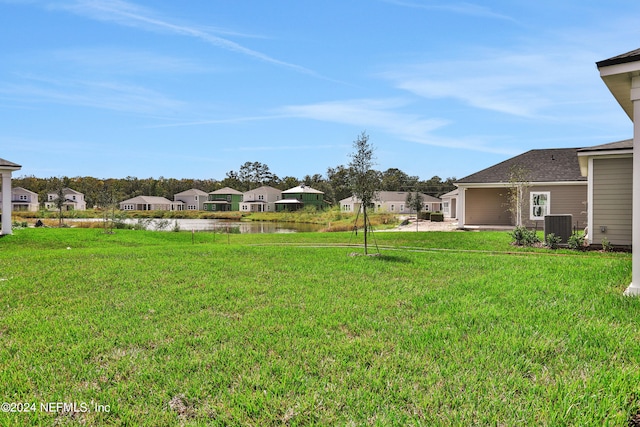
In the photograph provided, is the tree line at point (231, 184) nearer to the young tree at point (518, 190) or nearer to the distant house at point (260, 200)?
the distant house at point (260, 200)

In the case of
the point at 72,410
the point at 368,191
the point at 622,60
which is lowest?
the point at 72,410

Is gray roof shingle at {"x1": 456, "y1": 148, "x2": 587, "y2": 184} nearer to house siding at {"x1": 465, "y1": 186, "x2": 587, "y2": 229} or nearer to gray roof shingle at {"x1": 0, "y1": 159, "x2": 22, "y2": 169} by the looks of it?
house siding at {"x1": 465, "y1": 186, "x2": 587, "y2": 229}

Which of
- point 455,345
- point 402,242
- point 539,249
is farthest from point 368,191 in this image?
point 455,345

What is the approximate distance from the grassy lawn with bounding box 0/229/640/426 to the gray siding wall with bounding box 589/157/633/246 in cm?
689

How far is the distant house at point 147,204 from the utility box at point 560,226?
A: 72.1 m

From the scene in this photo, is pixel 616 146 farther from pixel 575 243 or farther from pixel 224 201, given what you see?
pixel 224 201

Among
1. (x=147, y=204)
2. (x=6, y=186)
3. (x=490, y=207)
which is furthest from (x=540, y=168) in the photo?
(x=147, y=204)

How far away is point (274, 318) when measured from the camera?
18.0ft

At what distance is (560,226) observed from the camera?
15.5 meters

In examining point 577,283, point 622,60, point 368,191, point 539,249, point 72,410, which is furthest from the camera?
point 539,249

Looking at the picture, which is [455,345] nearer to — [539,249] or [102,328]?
[102,328]

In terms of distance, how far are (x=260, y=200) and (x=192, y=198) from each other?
16.0m

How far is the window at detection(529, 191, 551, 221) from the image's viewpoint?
76.7ft

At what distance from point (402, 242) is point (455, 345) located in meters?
12.8
